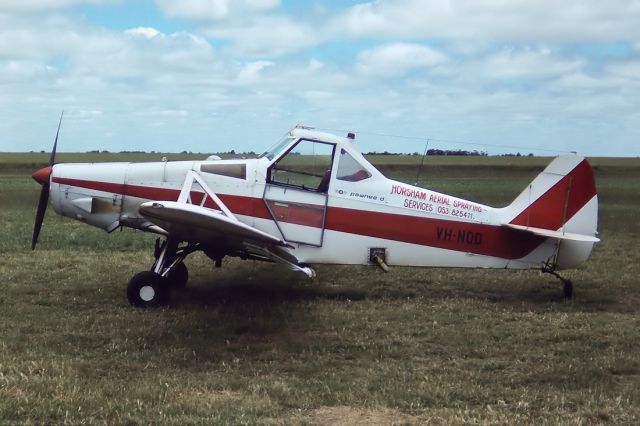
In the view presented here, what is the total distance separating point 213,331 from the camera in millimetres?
7324

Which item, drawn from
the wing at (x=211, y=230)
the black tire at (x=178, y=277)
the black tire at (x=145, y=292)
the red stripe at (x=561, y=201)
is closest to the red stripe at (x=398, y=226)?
the red stripe at (x=561, y=201)

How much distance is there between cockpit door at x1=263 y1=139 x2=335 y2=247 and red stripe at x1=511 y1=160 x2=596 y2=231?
2887 mm

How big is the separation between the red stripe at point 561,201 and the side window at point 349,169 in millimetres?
2347

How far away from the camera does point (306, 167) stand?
28.9 feet

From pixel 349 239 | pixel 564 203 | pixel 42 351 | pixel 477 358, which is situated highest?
pixel 564 203

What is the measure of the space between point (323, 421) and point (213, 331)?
2.74 meters

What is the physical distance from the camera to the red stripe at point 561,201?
9.38 metres

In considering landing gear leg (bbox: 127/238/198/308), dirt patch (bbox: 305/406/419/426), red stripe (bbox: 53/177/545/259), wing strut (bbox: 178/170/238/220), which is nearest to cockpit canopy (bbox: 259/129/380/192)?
red stripe (bbox: 53/177/545/259)

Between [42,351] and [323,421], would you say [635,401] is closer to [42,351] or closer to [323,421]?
[323,421]

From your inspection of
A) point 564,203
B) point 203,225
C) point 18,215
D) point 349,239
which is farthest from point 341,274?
point 18,215

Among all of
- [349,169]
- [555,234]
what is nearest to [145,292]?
[349,169]

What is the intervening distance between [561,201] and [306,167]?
148 inches

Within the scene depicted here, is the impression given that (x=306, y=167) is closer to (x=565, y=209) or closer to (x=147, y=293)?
(x=147, y=293)

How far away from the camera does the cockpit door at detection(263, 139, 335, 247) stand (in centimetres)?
870
